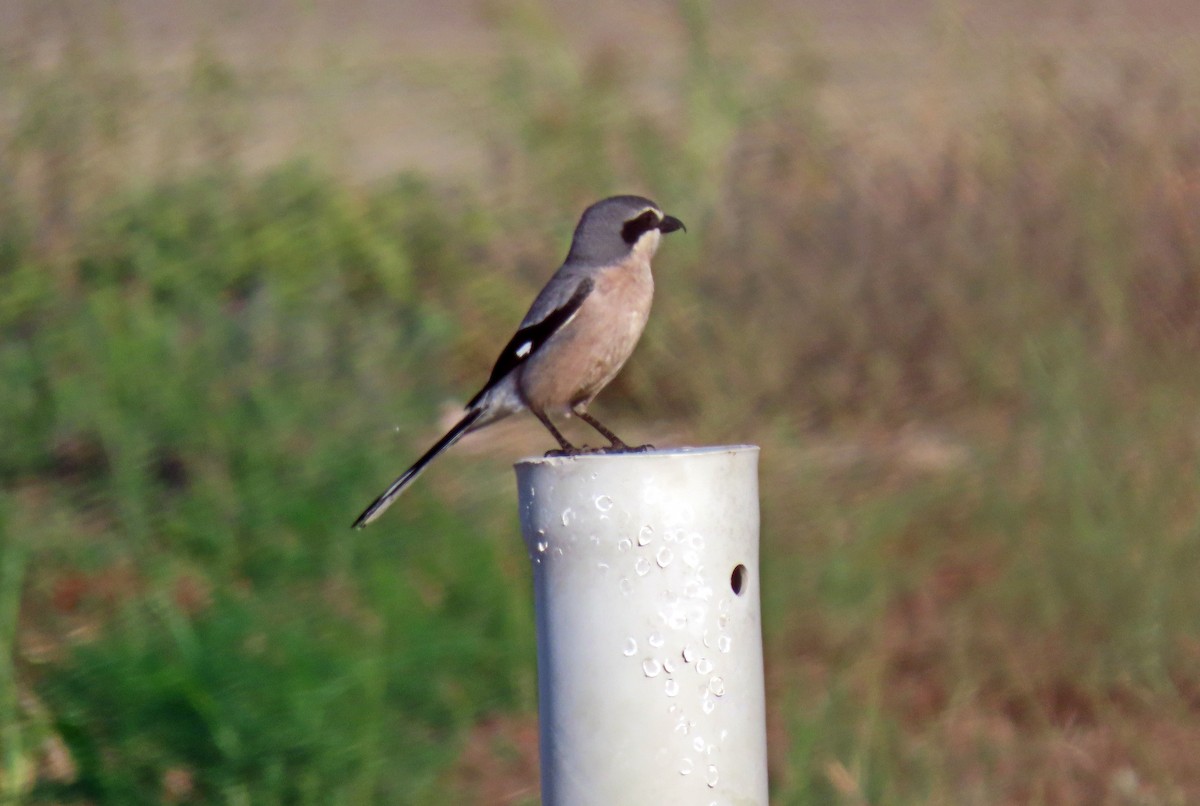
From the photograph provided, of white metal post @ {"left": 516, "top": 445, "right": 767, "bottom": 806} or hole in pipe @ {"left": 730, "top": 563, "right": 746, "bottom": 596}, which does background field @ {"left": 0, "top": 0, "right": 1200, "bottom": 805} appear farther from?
hole in pipe @ {"left": 730, "top": 563, "right": 746, "bottom": 596}

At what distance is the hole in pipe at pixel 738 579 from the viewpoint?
7.59 ft

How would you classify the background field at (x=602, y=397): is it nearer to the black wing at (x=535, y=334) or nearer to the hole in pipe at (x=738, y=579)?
the black wing at (x=535, y=334)

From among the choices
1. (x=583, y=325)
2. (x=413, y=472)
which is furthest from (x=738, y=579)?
(x=583, y=325)

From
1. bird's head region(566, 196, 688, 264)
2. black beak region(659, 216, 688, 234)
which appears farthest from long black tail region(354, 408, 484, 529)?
black beak region(659, 216, 688, 234)

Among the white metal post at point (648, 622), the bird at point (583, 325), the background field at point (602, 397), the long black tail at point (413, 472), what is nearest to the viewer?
Result: the white metal post at point (648, 622)

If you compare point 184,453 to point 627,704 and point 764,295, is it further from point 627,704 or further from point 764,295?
point 627,704

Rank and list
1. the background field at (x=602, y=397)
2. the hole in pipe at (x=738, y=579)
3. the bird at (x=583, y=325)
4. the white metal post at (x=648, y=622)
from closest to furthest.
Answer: the white metal post at (x=648, y=622) < the hole in pipe at (x=738, y=579) < the background field at (x=602, y=397) < the bird at (x=583, y=325)

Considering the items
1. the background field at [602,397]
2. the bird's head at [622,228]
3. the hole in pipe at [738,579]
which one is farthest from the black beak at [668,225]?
the hole in pipe at [738,579]

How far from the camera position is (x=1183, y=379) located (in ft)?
15.9

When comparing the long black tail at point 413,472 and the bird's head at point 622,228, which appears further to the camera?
the bird's head at point 622,228

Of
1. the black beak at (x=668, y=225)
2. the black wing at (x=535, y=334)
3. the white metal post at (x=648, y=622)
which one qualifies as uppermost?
the black beak at (x=668, y=225)

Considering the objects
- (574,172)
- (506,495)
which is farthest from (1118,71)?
(506,495)

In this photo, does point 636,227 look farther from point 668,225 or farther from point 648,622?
point 648,622

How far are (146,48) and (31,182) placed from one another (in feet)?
5.44
